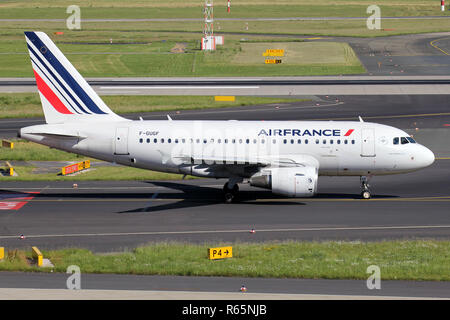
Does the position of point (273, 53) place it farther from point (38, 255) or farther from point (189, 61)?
point (38, 255)

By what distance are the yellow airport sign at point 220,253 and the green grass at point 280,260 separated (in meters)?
0.35

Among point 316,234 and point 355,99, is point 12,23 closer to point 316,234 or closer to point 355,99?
point 355,99

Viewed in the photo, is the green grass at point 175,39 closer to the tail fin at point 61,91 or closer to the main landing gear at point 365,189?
the tail fin at point 61,91

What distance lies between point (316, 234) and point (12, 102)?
5612 centimetres

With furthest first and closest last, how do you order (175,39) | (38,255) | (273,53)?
(175,39) → (273,53) → (38,255)

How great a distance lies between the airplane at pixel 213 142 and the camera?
4700 cm

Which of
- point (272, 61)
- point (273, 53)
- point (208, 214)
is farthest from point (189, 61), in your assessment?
point (208, 214)

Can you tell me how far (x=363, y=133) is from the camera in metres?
47.3

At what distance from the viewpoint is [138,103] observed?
86.1 metres

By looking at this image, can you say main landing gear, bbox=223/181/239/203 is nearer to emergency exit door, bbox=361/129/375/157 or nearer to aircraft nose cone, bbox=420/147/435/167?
emergency exit door, bbox=361/129/375/157

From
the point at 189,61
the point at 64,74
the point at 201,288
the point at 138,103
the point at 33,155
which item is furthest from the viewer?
the point at 189,61

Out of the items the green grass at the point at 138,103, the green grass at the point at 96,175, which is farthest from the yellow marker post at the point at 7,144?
the green grass at the point at 138,103

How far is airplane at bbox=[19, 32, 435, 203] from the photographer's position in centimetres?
4700

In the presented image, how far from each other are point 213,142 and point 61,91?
10.4m
